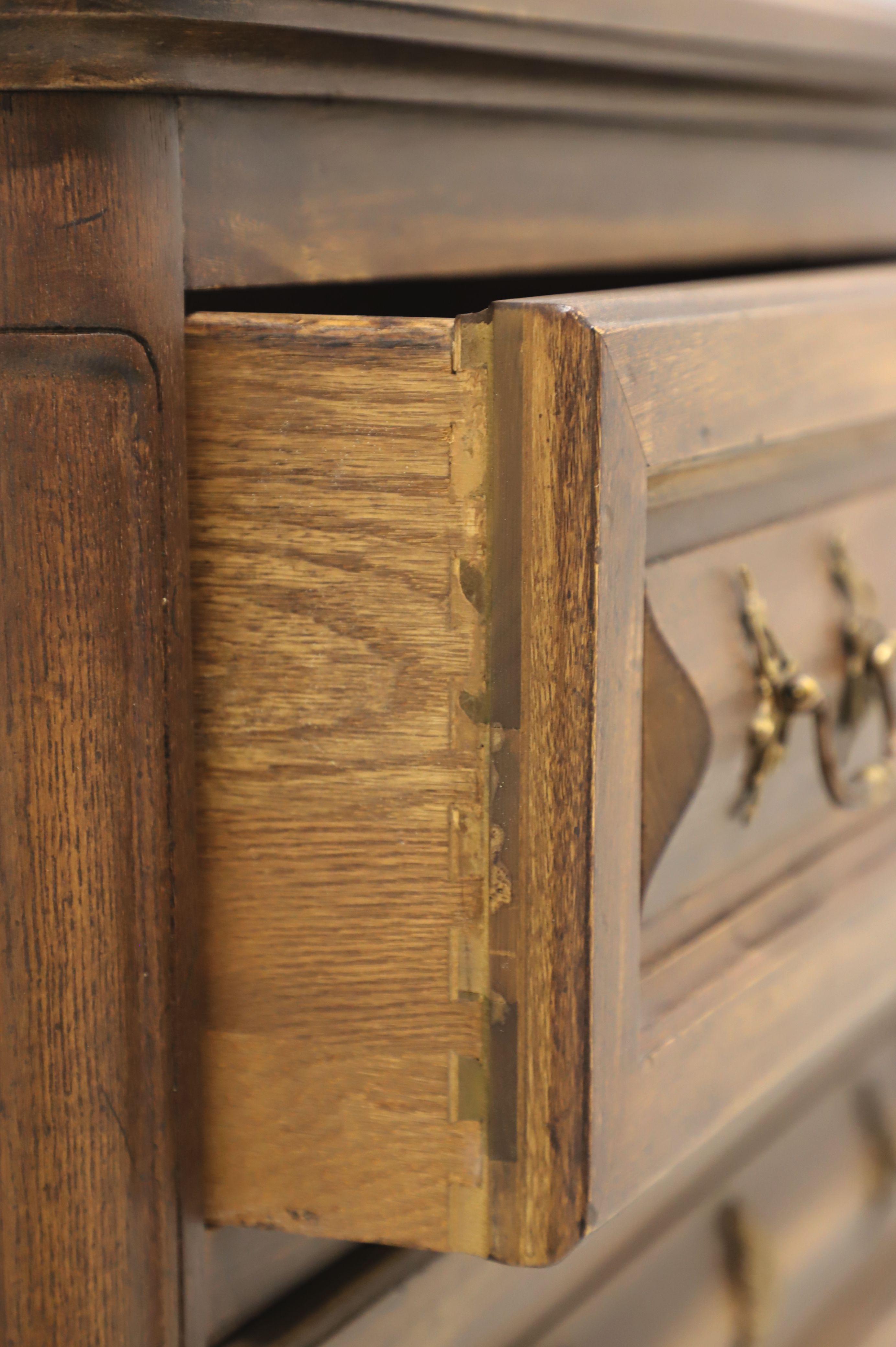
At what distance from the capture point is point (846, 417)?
55 centimetres

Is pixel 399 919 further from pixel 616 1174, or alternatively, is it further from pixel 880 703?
pixel 880 703

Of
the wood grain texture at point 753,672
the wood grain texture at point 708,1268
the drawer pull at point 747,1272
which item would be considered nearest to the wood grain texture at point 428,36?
the wood grain texture at point 753,672

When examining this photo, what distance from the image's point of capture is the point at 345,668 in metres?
0.43

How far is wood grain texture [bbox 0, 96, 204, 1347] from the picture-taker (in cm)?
40

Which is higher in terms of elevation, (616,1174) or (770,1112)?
(616,1174)

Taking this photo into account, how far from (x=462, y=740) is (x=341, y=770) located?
37 millimetres

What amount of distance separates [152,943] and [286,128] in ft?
0.76

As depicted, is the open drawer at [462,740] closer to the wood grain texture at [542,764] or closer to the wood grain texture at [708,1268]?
the wood grain texture at [542,764]

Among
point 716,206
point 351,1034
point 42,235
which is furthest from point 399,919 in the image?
point 716,206

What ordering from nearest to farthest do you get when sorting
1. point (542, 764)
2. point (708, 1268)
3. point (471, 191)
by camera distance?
point (542, 764) → point (471, 191) → point (708, 1268)

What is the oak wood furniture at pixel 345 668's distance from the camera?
0.40 metres

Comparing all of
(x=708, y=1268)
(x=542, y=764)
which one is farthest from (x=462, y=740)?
(x=708, y=1268)

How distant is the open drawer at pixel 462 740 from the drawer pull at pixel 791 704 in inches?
1.1

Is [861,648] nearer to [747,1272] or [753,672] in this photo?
[753,672]
